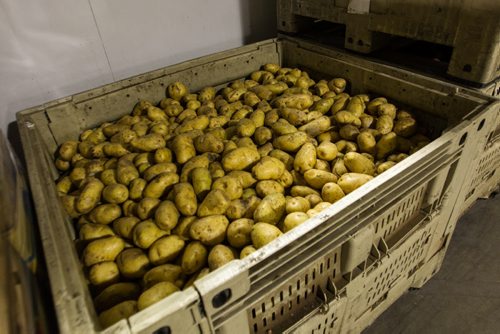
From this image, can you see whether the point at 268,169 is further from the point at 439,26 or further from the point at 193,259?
the point at 439,26

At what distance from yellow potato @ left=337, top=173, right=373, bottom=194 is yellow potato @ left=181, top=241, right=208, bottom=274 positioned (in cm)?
53

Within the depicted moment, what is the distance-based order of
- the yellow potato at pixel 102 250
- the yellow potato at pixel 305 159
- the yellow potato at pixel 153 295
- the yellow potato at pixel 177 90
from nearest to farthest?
the yellow potato at pixel 153 295 < the yellow potato at pixel 102 250 < the yellow potato at pixel 305 159 < the yellow potato at pixel 177 90

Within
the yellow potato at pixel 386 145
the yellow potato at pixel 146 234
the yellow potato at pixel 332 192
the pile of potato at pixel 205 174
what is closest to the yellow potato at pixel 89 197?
the pile of potato at pixel 205 174

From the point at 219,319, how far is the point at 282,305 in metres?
0.28

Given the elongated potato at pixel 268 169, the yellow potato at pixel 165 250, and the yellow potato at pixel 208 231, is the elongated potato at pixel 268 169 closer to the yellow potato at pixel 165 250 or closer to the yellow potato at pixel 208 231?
the yellow potato at pixel 208 231

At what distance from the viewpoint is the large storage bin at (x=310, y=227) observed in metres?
0.66

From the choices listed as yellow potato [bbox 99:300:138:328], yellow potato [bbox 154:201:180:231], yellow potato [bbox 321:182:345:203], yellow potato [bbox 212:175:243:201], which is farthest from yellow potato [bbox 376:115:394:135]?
yellow potato [bbox 99:300:138:328]

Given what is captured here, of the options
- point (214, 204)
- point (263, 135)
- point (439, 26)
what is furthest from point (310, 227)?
point (439, 26)

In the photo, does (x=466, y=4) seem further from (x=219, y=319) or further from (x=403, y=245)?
(x=219, y=319)

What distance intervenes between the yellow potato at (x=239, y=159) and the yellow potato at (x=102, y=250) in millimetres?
486

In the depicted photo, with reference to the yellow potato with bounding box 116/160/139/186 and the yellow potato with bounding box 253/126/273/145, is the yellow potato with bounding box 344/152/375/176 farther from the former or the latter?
the yellow potato with bounding box 116/160/139/186

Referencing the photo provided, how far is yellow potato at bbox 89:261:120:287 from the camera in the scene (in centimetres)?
103

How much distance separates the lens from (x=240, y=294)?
69 cm

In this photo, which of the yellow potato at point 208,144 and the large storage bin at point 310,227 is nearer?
the large storage bin at point 310,227
